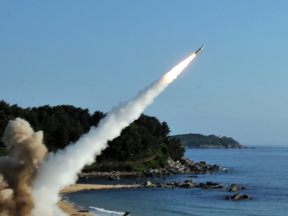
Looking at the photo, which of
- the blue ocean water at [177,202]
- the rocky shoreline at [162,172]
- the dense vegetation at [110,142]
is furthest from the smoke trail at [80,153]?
the rocky shoreline at [162,172]

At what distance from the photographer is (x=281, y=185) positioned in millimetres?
81625

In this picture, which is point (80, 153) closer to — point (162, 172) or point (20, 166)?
point (20, 166)

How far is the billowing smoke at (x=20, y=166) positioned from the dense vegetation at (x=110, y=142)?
82.4 ft

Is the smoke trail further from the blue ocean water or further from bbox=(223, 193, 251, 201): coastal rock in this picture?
bbox=(223, 193, 251, 201): coastal rock

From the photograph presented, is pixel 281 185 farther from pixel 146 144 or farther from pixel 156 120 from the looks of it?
pixel 156 120

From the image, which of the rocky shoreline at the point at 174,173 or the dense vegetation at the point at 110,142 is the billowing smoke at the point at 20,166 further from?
Answer: the rocky shoreline at the point at 174,173

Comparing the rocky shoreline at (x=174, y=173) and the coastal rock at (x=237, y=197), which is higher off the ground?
the rocky shoreline at (x=174, y=173)

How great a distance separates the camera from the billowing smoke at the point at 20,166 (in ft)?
98.1

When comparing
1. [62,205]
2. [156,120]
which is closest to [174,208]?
[62,205]

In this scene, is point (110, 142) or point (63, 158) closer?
point (63, 158)

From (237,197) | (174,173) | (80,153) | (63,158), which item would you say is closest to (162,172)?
(174,173)

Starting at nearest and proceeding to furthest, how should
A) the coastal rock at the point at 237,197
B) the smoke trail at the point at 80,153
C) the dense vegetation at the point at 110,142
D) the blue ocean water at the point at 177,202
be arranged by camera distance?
the smoke trail at the point at 80,153 → the blue ocean water at the point at 177,202 → the coastal rock at the point at 237,197 → the dense vegetation at the point at 110,142

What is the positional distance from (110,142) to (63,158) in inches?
2576

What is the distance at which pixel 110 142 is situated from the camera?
319ft
